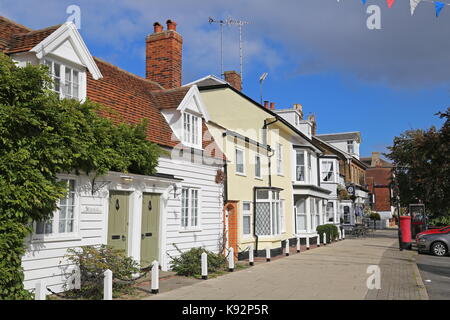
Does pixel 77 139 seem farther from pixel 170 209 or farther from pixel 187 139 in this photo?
pixel 187 139

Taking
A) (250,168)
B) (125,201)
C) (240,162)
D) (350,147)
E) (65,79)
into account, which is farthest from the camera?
(350,147)

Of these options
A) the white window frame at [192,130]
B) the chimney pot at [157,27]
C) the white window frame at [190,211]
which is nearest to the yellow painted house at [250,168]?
the white window frame at [192,130]

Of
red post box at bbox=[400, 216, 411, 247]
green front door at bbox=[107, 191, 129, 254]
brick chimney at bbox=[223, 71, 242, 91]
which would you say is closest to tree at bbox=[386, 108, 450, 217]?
red post box at bbox=[400, 216, 411, 247]

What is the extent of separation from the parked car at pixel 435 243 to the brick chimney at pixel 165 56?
14.7 m

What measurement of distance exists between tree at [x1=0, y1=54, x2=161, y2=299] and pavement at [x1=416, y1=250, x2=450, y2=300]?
8863 millimetres

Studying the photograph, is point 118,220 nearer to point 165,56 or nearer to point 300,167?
point 165,56

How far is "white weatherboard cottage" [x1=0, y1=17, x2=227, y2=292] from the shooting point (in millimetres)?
9000

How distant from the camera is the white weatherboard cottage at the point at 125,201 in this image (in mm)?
9000

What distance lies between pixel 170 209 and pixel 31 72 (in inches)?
255

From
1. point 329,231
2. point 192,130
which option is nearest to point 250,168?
point 192,130

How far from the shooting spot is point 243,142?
1894 cm

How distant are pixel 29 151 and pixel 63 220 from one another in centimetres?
214

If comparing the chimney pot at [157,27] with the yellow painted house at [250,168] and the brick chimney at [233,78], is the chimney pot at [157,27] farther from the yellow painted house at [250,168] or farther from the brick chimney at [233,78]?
the brick chimney at [233,78]
